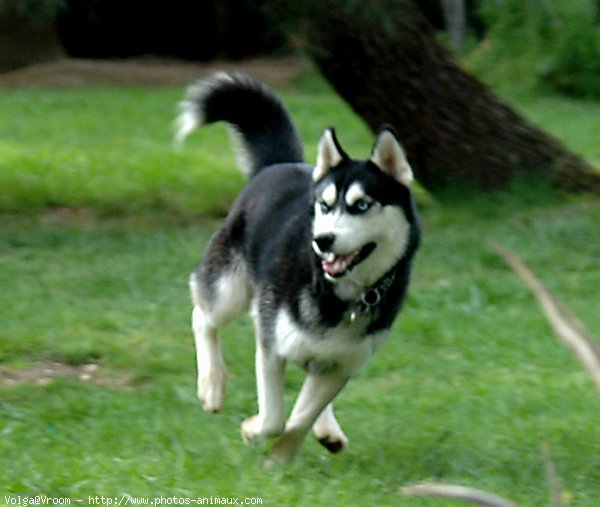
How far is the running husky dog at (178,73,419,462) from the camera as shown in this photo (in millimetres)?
4422

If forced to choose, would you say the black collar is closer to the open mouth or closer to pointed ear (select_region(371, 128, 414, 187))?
the open mouth

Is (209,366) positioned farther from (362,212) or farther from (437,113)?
(437,113)

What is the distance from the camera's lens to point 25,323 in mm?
6801

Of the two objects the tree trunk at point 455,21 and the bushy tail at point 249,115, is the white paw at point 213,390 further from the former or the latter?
the tree trunk at point 455,21

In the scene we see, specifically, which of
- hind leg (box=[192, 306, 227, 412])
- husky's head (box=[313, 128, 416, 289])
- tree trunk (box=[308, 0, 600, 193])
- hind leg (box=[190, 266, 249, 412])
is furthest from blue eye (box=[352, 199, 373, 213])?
tree trunk (box=[308, 0, 600, 193])

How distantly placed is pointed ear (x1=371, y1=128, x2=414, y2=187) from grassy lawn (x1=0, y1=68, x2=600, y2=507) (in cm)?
106

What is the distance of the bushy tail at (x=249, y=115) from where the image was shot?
19.0ft

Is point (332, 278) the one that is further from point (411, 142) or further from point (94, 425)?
point (411, 142)

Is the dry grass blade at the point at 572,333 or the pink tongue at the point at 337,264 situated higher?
the dry grass blade at the point at 572,333

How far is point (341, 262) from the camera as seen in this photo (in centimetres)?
436

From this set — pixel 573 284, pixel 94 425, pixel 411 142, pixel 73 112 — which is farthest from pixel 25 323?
pixel 73 112

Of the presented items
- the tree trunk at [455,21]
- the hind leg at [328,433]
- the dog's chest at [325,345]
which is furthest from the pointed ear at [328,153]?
the tree trunk at [455,21]

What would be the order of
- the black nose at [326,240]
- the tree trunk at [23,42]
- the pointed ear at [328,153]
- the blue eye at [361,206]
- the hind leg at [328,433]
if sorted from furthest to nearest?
the tree trunk at [23,42] < the hind leg at [328,433] < the pointed ear at [328,153] < the blue eye at [361,206] < the black nose at [326,240]

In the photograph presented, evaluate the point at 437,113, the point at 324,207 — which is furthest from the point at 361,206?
the point at 437,113
